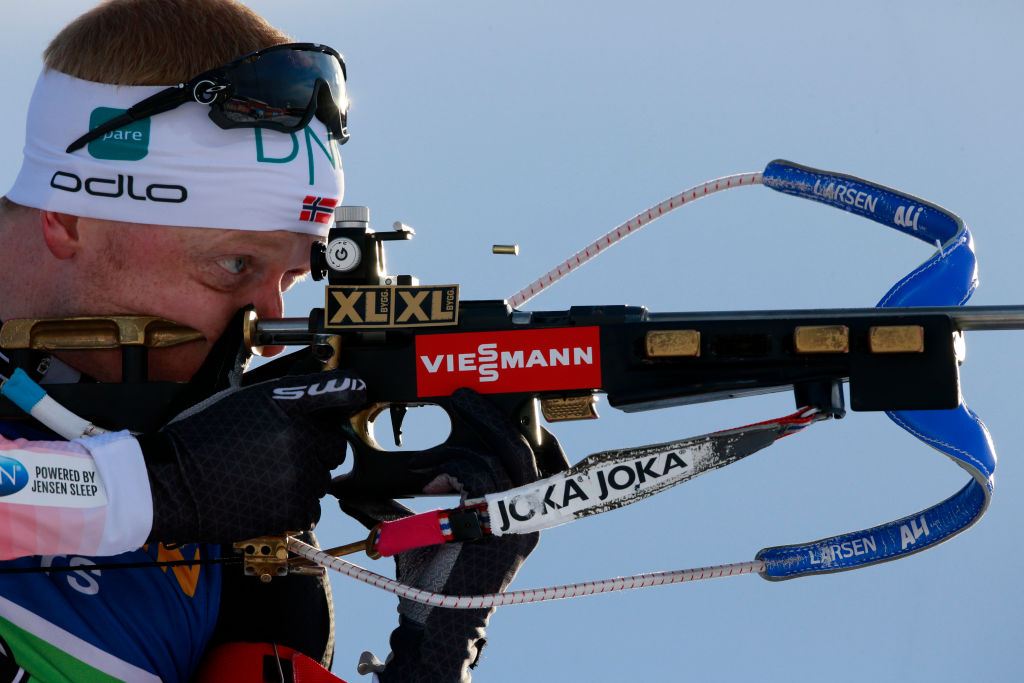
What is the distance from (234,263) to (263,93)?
0.24 meters

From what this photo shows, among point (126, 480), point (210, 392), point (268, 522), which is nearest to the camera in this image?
point (126, 480)

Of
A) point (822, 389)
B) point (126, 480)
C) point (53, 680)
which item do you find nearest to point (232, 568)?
point (53, 680)

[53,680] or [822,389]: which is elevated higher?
[822,389]

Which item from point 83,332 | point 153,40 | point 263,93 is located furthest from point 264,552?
point 153,40

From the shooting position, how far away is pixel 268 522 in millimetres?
1582

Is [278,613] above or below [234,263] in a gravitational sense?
below

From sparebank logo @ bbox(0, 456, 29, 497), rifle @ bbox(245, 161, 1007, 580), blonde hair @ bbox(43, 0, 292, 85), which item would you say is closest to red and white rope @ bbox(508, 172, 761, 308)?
rifle @ bbox(245, 161, 1007, 580)

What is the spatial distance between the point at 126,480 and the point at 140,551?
30 centimetres

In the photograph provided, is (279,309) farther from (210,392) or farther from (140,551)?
(140,551)

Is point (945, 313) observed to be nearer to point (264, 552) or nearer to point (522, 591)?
point (522, 591)

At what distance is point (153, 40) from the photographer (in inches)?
71.1

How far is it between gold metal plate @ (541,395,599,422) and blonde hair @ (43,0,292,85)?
67 centimetres

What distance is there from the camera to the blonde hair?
178cm

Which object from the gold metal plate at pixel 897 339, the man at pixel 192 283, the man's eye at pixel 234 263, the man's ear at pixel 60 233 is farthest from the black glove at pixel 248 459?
the gold metal plate at pixel 897 339
